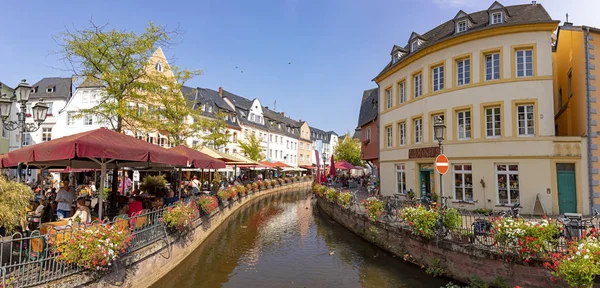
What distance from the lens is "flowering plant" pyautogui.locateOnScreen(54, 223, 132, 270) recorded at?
6.55 meters

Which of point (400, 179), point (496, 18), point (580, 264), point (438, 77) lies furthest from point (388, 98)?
point (580, 264)

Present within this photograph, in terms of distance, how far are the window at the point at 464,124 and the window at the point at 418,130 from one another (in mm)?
2407

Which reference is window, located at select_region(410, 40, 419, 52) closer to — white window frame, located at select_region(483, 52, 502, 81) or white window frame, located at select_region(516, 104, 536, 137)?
white window frame, located at select_region(483, 52, 502, 81)

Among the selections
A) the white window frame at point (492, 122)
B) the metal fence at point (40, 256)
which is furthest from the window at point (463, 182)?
the metal fence at point (40, 256)

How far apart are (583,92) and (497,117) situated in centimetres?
344

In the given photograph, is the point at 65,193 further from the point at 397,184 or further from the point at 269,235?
the point at 397,184

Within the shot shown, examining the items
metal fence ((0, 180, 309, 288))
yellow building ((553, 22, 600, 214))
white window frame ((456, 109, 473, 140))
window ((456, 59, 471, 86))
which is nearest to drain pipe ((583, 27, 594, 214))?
yellow building ((553, 22, 600, 214))

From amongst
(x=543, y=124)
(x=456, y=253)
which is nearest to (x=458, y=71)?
(x=543, y=124)

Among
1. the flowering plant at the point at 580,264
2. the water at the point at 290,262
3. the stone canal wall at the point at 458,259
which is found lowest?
the water at the point at 290,262

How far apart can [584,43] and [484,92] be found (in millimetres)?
4371

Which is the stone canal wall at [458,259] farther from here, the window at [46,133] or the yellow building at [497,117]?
the window at [46,133]

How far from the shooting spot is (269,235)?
16625 millimetres

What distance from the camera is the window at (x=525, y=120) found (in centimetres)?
1534

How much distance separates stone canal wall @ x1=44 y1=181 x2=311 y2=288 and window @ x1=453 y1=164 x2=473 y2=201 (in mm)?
12558
